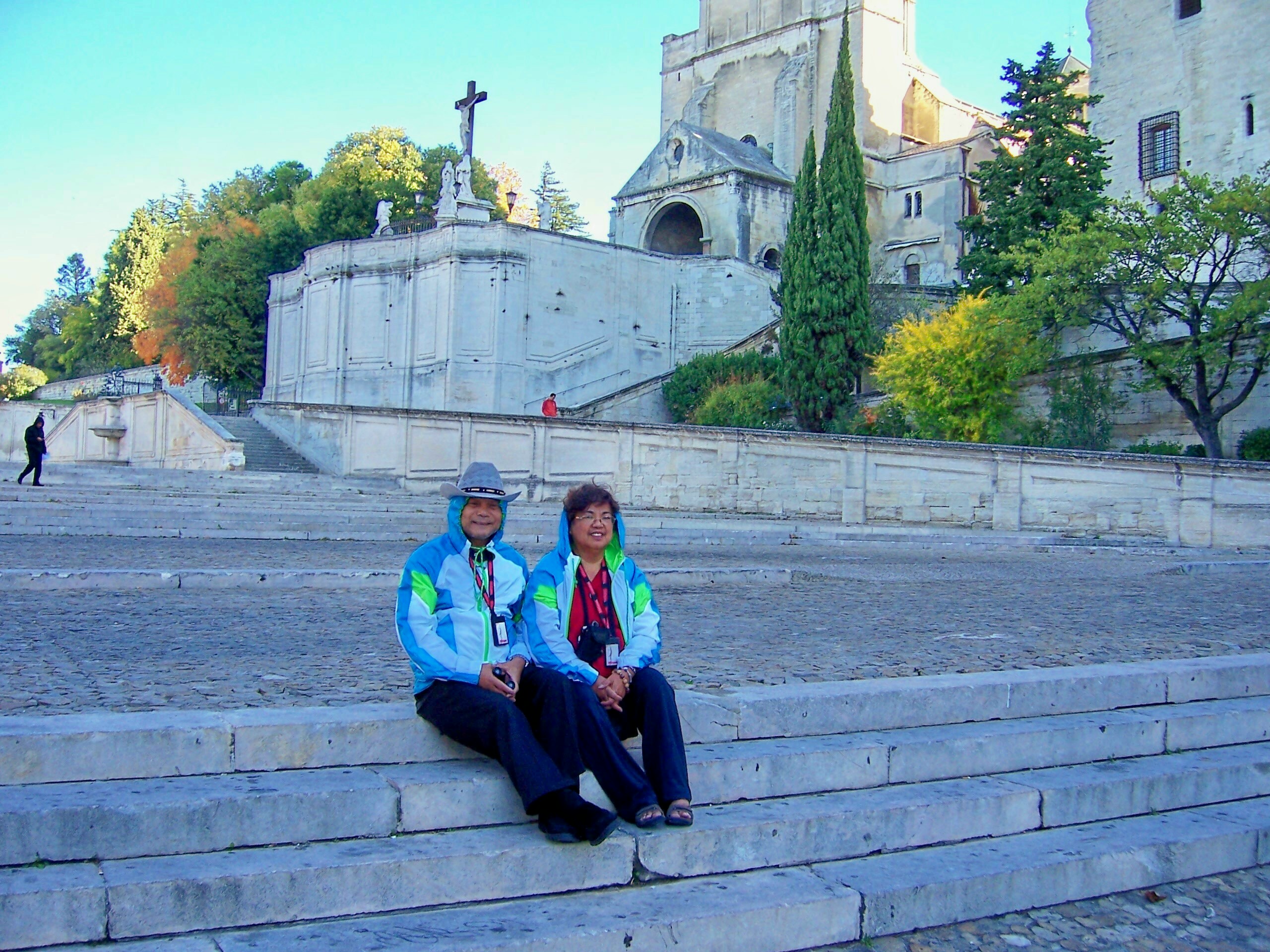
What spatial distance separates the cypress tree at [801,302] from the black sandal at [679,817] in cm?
2685

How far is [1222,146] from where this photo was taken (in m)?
38.8

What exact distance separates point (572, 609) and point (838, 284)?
2723 centimetres

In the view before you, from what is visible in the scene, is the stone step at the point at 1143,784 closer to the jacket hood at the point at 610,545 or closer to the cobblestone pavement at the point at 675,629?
the cobblestone pavement at the point at 675,629

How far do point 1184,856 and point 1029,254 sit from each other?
80.2ft

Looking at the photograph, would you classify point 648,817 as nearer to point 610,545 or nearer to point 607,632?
point 607,632

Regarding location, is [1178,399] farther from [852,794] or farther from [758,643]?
→ [852,794]

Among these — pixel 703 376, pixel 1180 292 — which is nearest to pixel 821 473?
pixel 1180 292

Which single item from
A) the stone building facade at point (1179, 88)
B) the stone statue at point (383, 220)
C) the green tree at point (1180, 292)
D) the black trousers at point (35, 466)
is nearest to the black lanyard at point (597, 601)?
the black trousers at point (35, 466)

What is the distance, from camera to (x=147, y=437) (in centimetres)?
2888

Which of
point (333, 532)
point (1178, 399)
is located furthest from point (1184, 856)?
point (1178, 399)

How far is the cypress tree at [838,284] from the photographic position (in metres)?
30.8

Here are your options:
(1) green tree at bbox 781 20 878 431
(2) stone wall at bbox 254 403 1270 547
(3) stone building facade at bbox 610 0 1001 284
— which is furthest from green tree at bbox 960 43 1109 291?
(3) stone building facade at bbox 610 0 1001 284

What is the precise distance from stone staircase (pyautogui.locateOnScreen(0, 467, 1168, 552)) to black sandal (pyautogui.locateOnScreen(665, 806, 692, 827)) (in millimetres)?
11117

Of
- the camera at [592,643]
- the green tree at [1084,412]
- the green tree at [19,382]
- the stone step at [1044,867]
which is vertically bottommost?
the stone step at [1044,867]
